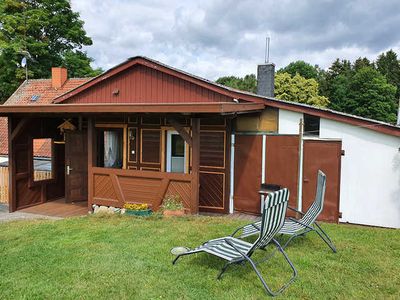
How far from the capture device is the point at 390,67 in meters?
43.6

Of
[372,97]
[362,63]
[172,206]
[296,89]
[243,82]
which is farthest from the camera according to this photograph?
→ [243,82]

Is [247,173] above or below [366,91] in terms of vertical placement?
below

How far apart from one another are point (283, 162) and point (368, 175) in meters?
1.79

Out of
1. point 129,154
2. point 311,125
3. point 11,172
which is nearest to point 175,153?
point 129,154

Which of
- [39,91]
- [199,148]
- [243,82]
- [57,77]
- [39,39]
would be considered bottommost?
[199,148]

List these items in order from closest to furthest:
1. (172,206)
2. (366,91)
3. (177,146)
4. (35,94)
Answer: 1. (172,206)
2. (177,146)
3. (35,94)
4. (366,91)

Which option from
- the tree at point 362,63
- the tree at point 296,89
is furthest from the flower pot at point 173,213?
the tree at point 362,63

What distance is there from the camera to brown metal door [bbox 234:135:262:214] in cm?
809

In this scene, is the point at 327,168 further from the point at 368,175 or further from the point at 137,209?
the point at 137,209

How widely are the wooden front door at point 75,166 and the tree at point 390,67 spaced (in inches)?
1697

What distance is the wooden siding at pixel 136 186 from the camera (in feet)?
24.2

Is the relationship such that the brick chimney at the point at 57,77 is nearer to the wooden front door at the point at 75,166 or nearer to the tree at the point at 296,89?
the wooden front door at the point at 75,166

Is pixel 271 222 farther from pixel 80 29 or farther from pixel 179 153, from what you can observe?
pixel 80 29

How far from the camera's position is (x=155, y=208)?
7.63m
